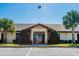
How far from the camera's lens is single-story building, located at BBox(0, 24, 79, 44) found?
809 inches

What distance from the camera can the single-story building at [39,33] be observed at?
20.5 meters

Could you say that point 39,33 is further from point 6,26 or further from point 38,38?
point 6,26

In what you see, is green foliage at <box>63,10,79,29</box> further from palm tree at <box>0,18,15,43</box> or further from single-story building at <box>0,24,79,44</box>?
palm tree at <box>0,18,15,43</box>

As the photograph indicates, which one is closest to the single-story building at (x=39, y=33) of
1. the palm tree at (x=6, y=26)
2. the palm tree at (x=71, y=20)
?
the palm tree at (x=6, y=26)

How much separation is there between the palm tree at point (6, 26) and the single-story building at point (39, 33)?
378mm

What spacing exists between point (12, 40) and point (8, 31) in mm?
800

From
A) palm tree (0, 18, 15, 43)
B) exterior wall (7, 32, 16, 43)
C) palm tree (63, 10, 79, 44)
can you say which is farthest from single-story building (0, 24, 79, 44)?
palm tree (63, 10, 79, 44)

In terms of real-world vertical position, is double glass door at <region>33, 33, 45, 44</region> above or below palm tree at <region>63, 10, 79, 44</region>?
below

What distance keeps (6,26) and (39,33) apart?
2.84 m

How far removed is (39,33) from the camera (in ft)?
69.5

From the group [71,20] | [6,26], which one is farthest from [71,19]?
[6,26]

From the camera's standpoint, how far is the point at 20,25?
22.0 m

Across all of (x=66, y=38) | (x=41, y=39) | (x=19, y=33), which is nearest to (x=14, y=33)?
(x=19, y=33)

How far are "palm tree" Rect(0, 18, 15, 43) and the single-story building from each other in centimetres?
38
